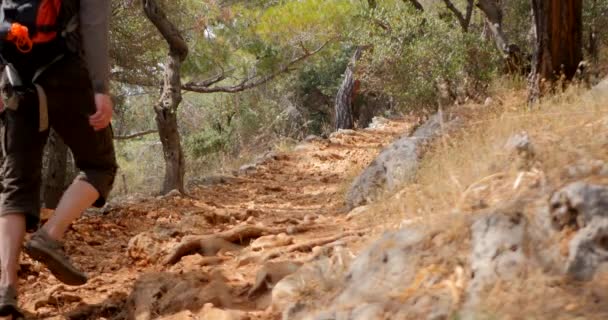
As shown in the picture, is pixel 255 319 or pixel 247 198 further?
pixel 247 198

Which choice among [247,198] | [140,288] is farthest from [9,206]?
[247,198]

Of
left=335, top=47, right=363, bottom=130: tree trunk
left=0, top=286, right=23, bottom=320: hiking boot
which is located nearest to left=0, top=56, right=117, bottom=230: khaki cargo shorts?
left=0, top=286, right=23, bottom=320: hiking boot

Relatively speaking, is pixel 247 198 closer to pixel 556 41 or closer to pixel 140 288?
pixel 556 41

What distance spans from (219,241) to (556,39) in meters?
3.89

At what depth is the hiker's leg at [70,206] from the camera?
2.44m

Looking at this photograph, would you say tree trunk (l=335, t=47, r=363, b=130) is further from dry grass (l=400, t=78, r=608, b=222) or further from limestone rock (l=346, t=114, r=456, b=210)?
dry grass (l=400, t=78, r=608, b=222)

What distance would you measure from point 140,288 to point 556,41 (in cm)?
450

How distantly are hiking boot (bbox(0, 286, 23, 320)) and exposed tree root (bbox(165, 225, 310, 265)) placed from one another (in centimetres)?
93

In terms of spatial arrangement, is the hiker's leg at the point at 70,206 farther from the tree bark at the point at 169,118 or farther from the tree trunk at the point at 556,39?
the tree trunk at the point at 556,39

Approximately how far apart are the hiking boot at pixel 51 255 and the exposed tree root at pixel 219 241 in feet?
2.45

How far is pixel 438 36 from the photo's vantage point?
8.32m

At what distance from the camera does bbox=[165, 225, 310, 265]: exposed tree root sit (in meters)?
3.25

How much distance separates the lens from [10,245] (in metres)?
2.36

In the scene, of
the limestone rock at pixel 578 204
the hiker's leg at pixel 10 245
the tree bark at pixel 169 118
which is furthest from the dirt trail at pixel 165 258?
the limestone rock at pixel 578 204
